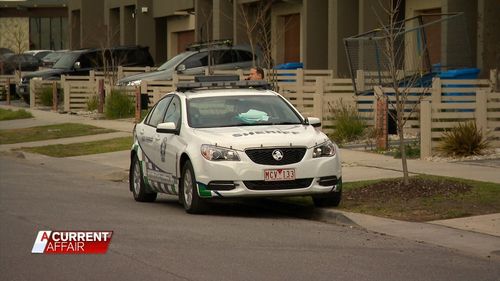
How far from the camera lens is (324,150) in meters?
13.9

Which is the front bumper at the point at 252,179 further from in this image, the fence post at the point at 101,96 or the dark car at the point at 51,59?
the dark car at the point at 51,59

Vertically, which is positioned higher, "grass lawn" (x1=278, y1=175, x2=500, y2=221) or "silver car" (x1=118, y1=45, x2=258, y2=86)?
"silver car" (x1=118, y1=45, x2=258, y2=86)

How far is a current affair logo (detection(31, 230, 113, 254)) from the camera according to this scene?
1111 centimetres

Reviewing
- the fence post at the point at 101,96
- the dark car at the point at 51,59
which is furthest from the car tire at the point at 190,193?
the dark car at the point at 51,59

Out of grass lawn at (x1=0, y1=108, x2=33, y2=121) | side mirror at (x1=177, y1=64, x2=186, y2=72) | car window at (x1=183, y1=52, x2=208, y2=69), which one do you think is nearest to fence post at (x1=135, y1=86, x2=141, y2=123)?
side mirror at (x1=177, y1=64, x2=186, y2=72)

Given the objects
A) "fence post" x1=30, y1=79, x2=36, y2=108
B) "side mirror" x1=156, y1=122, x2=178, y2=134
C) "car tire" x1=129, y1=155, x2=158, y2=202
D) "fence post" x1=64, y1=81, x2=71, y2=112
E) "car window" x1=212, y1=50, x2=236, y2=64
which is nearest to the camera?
"side mirror" x1=156, y1=122, x2=178, y2=134

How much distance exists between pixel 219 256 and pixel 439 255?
2.10m

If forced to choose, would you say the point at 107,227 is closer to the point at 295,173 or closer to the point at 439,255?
the point at 295,173

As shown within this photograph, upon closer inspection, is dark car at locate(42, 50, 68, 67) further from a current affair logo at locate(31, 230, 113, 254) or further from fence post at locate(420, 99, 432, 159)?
a current affair logo at locate(31, 230, 113, 254)

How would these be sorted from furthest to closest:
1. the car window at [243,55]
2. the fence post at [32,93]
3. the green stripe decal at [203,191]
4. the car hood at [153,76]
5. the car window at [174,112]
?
1. the fence post at [32,93]
2. the car window at [243,55]
3. the car hood at [153,76]
4. the car window at [174,112]
5. the green stripe decal at [203,191]

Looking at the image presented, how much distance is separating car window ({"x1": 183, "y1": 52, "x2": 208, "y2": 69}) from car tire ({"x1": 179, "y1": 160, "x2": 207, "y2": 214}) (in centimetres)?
2059

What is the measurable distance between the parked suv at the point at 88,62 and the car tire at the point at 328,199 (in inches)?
1071

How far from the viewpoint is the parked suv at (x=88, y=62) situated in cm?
4138

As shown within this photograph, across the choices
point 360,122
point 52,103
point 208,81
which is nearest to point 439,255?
point 208,81
